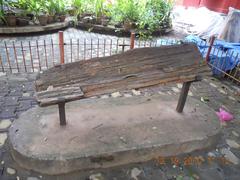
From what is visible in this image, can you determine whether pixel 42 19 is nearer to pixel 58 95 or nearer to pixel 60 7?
pixel 60 7

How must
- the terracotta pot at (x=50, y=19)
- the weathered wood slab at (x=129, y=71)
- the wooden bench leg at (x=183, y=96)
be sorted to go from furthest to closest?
the terracotta pot at (x=50, y=19) < the wooden bench leg at (x=183, y=96) < the weathered wood slab at (x=129, y=71)

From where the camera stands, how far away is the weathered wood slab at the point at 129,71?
2.49 meters

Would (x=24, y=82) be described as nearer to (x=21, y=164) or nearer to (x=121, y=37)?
(x=21, y=164)

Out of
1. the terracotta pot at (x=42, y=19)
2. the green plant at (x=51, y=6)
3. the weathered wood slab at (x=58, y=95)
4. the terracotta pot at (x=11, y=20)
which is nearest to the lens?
the weathered wood slab at (x=58, y=95)

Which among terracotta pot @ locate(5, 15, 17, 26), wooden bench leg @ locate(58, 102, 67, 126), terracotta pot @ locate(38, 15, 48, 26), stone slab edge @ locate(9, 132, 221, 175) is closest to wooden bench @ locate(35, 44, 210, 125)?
wooden bench leg @ locate(58, 102, 67, 126)

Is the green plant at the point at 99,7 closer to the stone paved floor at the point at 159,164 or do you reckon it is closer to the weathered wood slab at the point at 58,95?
the stone paved floor at the point at 159,164

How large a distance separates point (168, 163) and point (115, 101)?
125 cm

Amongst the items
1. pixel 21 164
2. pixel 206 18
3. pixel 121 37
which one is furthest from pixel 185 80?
pixel 206 18

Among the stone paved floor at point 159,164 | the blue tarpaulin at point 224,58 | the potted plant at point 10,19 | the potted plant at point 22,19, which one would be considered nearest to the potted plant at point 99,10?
the potted plant at point 22,19

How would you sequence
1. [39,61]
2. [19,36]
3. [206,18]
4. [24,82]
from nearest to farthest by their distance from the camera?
[24,82], [39,61], [19,36], [206,18]

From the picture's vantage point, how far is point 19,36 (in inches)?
297

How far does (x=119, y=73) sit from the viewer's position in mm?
2648

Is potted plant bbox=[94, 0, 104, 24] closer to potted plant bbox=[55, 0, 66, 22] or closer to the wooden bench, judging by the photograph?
potted plant bbox=[55, 0, 66, 22]

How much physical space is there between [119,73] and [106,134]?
2.50ft
